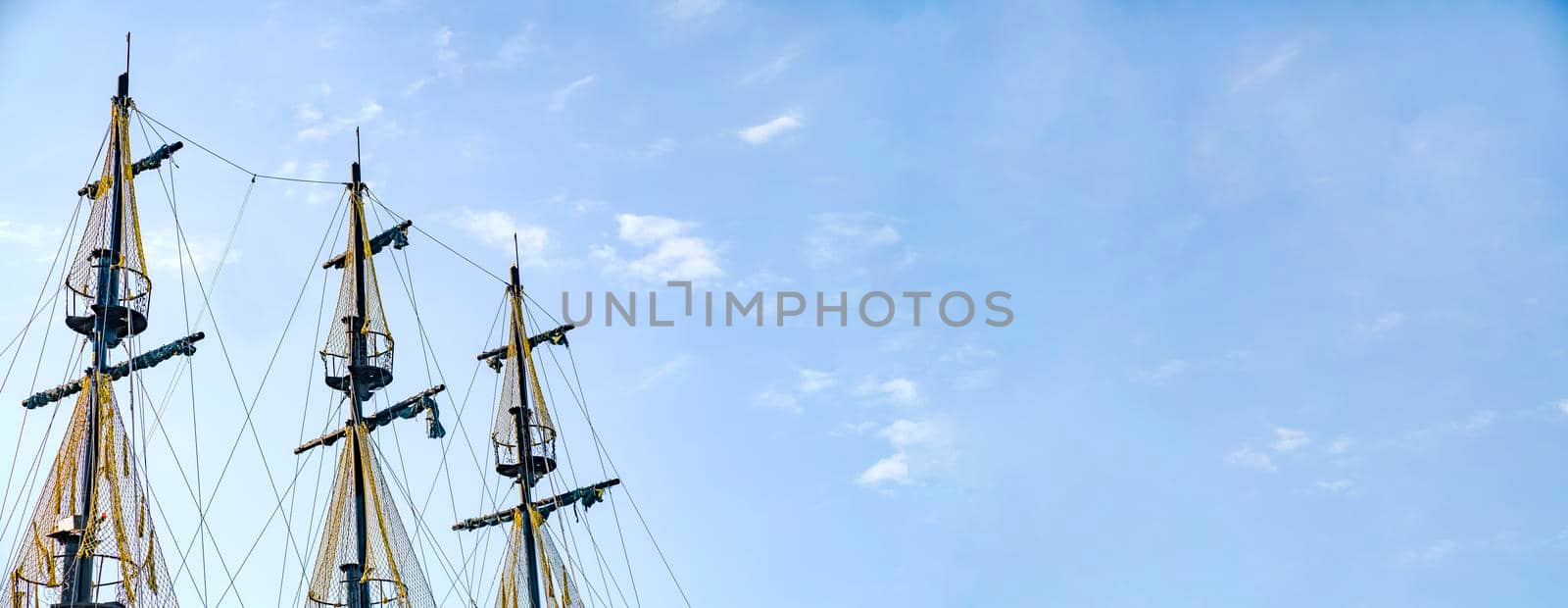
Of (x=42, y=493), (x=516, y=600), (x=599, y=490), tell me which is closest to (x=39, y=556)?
(x=42, y=493)

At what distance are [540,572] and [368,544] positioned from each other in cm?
1410

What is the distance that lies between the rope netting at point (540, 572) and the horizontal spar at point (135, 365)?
18.8 metres

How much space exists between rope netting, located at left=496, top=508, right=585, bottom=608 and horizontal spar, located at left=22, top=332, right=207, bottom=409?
1879cm

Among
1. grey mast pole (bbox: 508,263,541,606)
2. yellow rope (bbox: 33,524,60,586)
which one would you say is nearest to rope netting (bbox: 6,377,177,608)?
yellow rope (bbox: 33,524,60,586)

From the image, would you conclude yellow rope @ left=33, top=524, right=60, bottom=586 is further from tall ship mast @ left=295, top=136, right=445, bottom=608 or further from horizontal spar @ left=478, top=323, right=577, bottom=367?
horizontal spar @ left=478, top=323, right=577, bottom=367

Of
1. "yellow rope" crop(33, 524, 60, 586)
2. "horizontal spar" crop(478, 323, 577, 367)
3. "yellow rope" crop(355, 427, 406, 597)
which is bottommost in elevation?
"yellow rope" crop(33, 524, 60, 586)

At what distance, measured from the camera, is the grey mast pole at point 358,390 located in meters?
64.0

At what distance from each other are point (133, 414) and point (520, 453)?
19.9m

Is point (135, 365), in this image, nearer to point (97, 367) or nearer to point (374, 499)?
point (97, 367)

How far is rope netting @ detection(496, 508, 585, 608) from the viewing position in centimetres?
7681

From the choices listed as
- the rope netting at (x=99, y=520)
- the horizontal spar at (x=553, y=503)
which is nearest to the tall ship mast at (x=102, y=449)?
the rope netting at (x=99, y=520)

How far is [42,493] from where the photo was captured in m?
60.2

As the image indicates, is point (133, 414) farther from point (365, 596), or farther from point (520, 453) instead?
point (520, 453)

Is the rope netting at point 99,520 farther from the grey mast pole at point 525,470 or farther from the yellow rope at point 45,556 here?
the grey mast pole at point 525,470
